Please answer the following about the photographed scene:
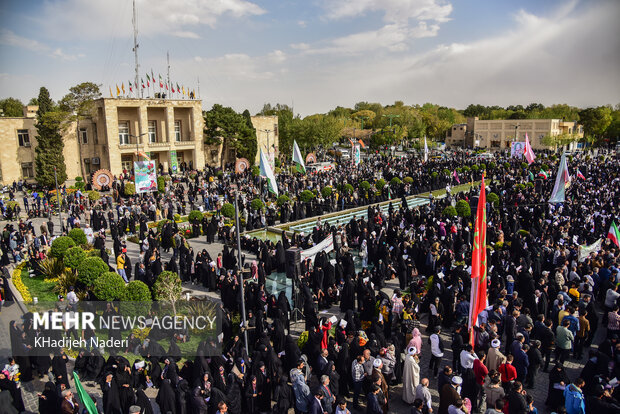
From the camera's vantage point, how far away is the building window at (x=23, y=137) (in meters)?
32.7

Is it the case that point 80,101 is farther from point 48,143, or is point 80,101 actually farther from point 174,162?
point 174,162

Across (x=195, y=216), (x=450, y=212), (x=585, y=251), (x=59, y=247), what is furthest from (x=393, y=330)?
(x=195, y=216)

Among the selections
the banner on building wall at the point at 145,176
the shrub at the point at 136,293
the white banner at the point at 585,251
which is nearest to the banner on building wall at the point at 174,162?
the banner on building wall at the point at 145,176

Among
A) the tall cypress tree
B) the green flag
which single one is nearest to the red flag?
the green flag

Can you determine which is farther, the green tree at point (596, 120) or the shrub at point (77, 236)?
the green tree at point (596, 120)

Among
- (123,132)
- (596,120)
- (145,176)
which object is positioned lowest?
(145,176)

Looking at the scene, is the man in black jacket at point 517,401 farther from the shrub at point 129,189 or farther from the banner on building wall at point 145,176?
the shrub at point 129,189

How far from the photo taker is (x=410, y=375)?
280 inches

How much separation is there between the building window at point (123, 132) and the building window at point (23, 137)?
6.43 m

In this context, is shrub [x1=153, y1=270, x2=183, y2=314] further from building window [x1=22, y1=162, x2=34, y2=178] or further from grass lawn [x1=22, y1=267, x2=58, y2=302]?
building window [x1=22, y1=162, x2=34, y2=178]

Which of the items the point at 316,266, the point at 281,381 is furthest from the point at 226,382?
the point at 316,266

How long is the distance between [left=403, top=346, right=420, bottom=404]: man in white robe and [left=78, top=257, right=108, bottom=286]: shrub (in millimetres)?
8602

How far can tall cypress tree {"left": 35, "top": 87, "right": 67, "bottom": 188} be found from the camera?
30.3 meters

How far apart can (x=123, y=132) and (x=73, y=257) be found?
87.9 ft
